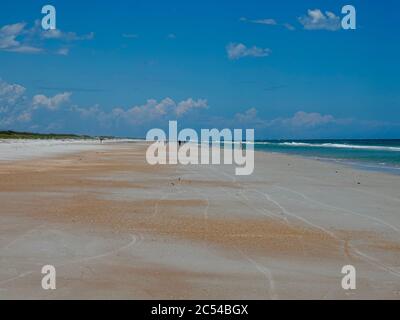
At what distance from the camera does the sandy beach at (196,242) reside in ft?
20.8

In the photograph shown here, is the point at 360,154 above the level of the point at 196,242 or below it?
above

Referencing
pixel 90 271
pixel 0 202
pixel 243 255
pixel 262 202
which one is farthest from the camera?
pixel 262 202

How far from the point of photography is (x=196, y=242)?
887 centimetres

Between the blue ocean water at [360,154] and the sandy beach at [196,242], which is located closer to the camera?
the sandy beach at [196,242]

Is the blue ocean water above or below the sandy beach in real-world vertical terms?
above

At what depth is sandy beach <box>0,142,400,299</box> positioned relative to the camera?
6.33 meters

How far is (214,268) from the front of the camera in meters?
7.23

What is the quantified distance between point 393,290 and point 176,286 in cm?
252

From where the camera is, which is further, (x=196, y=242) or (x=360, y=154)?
(x=360, y=154)

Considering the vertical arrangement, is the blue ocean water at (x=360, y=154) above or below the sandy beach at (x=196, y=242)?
above

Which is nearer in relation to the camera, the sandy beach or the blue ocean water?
the sandy beach

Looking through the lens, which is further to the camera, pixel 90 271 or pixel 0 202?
pixel 0 202

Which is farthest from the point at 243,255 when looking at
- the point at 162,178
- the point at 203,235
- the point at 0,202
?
the point at 162,178
